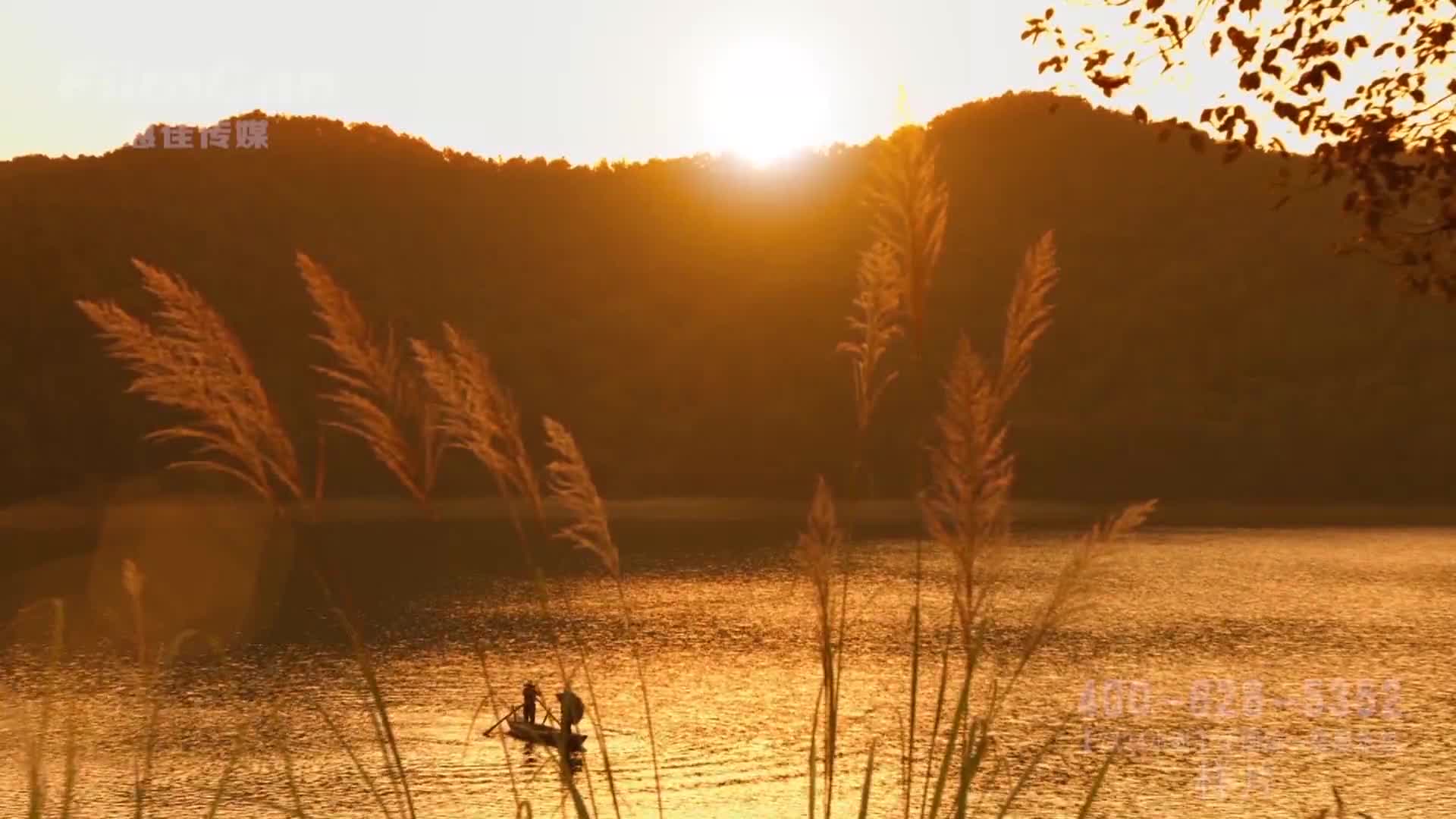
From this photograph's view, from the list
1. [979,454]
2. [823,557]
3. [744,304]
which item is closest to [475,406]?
[823,557]

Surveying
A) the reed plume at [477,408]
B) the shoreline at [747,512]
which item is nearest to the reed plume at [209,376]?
the reed plume at [477,408]

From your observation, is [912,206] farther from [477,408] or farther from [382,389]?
[382,389]

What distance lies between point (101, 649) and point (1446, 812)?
37.0 meters

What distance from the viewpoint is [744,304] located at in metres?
114

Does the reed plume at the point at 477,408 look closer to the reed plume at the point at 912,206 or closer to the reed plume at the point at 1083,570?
the reed plume at the point at 912,206

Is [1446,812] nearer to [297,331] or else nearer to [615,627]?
[615,627]

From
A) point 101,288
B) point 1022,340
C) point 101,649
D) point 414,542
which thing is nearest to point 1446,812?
point 1022,340

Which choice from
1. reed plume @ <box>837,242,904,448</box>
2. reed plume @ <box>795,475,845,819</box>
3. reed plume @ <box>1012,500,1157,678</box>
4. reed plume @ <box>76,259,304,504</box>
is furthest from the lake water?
reed plume @ <box>76,259,304,504</box>

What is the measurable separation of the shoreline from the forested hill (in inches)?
54.7

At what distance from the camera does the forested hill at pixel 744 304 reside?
98.7 metres

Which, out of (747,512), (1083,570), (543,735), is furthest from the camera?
(747,512)

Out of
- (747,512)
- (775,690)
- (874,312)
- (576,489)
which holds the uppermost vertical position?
(874,312)

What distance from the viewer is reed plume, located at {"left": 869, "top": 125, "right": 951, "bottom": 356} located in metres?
3.43

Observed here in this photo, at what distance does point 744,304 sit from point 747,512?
22313 mm
